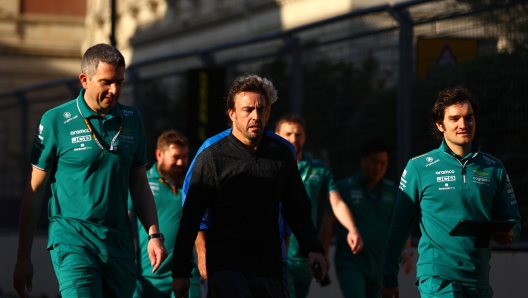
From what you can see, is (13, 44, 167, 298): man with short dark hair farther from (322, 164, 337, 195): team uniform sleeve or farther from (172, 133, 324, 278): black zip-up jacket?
(322, 164, 337, 195): team uniform sleeve

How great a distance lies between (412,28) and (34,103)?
26.6 feet

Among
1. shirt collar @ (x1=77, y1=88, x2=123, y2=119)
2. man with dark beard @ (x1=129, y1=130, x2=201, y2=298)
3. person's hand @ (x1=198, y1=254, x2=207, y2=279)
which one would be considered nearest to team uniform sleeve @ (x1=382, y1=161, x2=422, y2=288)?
person's hand @ (x1=198, y1=254, x2=207, y2=279)

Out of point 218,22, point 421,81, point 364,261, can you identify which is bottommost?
point 364,261

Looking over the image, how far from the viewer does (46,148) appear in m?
6.86

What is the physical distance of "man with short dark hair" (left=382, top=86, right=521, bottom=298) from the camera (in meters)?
6.78

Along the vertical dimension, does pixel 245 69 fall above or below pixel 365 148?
above

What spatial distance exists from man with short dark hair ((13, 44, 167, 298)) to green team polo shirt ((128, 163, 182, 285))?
2.43 metres

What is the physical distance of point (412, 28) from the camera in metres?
11.2

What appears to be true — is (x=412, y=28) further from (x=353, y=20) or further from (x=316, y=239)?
(x=316, y=239)

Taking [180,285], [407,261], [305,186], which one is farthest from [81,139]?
[407,261]

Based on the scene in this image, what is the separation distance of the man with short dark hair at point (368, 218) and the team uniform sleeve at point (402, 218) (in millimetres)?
2759

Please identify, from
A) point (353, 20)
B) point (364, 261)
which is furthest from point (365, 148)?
point (353, 20)

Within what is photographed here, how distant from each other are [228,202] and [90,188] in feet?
2.80

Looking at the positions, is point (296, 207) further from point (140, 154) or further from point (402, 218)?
point (140, 154)
